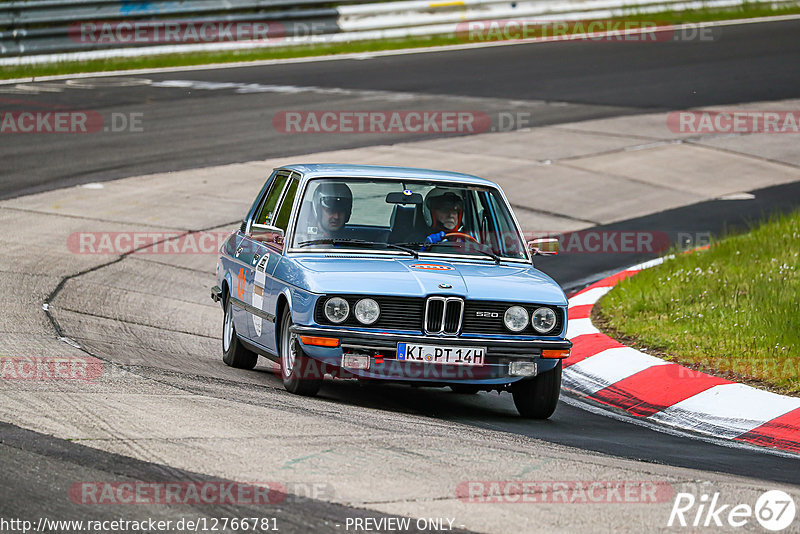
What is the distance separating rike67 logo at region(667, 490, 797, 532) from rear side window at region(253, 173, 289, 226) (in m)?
4.46

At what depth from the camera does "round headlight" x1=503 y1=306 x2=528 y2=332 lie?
24.1ft

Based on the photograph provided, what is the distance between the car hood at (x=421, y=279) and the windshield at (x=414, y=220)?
332 mm

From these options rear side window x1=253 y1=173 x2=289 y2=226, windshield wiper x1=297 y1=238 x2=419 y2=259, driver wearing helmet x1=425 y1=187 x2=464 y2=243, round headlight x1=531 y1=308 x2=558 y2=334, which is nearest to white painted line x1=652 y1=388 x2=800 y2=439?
round headlight x1=531 y1=308 x2=558 y2=334

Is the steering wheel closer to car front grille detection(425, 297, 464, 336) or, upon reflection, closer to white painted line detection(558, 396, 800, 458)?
car front grille detection(425, 297, 464, 336)

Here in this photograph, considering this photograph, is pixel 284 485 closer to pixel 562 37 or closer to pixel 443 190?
pixel 443 190

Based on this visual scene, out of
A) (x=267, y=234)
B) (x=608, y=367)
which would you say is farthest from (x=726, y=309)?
(x=267, y=234)

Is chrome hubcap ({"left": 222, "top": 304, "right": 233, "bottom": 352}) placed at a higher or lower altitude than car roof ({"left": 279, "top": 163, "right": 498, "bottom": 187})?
lower

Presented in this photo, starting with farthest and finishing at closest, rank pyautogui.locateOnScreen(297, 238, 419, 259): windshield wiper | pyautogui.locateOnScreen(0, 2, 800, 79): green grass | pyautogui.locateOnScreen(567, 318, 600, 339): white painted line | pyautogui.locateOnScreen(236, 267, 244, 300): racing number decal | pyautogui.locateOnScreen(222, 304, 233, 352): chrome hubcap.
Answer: pyautogui.locateOnScreen(0, 2, 800, 79): green grass → pyautogui.locateOnScreen(567, 318, 600, 339): white painted line → pyautogui.locateOnScreen(222, 304, 233, 352): chrome hubcap → pyautogui.locateOnScreen(236, 267, 244, 300): racing number decal → pyautogui.locateOnScreen(297, 238, 419, 259): windshield wiper

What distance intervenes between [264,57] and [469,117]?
7.65m

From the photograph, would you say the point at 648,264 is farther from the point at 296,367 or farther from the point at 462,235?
the point at 296,367

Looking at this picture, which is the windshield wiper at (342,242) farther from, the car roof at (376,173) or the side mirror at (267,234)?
the car roof at (376,173)

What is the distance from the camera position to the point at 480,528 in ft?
15.5

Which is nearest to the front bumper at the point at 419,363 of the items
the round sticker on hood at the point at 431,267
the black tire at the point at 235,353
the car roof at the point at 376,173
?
the round sticker on hood at the point at 431,267

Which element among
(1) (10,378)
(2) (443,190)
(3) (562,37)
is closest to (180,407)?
(1) (10,378)
